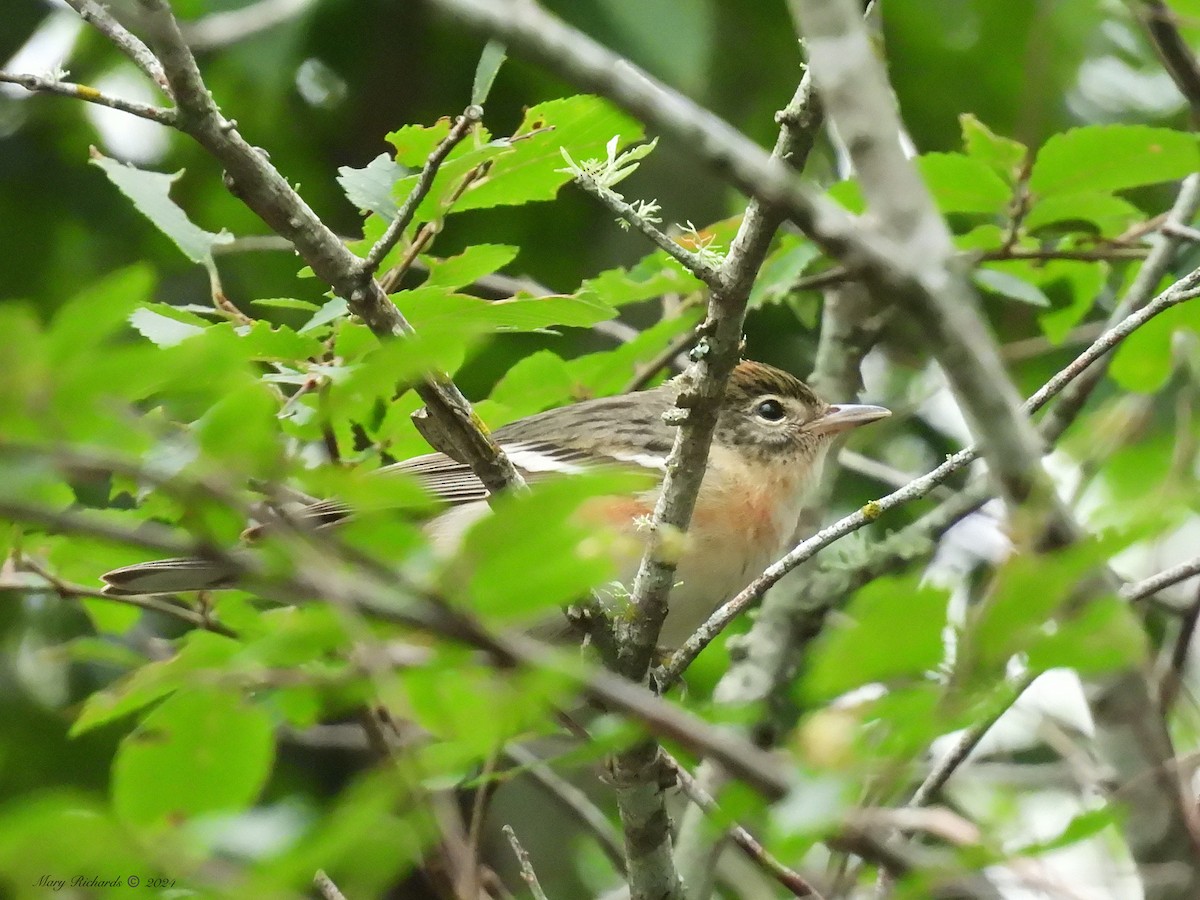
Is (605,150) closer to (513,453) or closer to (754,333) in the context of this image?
(513,453)

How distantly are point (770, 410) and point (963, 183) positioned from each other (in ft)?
6.05

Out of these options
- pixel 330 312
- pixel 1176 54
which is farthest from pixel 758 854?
pixel 1176 54

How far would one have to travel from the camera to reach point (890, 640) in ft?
5.24

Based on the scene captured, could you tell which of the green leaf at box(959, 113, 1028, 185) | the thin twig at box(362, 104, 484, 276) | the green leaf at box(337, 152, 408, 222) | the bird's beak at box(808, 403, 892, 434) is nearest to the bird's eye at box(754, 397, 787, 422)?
the bird's beak at box(808, 403, 892, 434)

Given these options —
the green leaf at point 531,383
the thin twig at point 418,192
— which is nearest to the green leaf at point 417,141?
the thin twig at point 418,192

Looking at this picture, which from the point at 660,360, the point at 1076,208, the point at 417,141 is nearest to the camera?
the point at 417,141

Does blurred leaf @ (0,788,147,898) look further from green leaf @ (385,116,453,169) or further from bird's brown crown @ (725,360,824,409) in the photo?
bird's brown crown @ (725,360,824,409)

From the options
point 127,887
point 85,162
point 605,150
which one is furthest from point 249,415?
point 85,162

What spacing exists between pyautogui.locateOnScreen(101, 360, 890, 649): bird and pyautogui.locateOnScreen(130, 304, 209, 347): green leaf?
1018 millimetres

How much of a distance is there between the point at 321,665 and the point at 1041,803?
138 inches

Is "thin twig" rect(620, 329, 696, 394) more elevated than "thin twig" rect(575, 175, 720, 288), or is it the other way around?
"thin twig" rect(575, 175, 720, 288)

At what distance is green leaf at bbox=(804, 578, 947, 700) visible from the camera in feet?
5.17

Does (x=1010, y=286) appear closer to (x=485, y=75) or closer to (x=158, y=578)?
(x=485, y=75)

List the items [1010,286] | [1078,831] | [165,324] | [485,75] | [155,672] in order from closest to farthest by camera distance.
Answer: [1078,831], [155,672], [485,75], [165,324], [1010,286]
